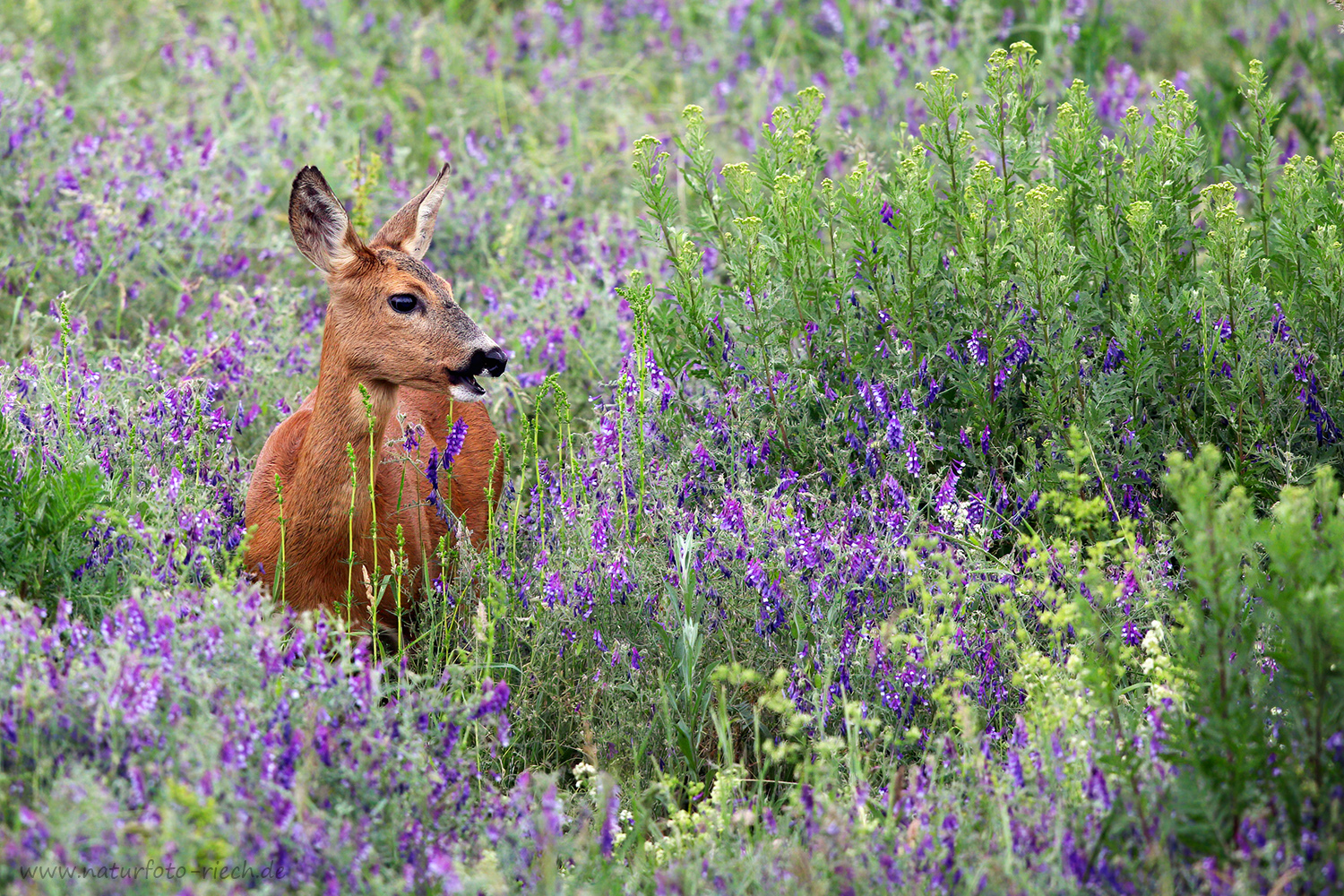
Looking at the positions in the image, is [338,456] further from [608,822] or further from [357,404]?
[608,822]

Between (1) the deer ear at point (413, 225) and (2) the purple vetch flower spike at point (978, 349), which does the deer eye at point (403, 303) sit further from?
(2) the purple vetch flower spike at point (978, 349)

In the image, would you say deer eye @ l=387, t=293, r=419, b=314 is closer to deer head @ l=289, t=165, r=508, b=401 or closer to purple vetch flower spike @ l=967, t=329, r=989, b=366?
deer head @ l=289, t=165, r=508, b=401

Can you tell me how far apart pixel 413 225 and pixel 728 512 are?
1506 mm

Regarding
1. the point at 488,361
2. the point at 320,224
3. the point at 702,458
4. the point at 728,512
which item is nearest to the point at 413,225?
the point at 320,224

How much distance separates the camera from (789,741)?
3.83 m

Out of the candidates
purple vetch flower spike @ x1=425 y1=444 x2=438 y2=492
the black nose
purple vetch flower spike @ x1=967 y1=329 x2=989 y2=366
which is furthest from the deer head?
purple vetch flower spike @ x1=967 y1=329 x2=989 y2=366

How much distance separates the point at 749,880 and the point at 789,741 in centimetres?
101

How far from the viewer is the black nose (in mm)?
4164

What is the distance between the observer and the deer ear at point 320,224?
4.17 meters

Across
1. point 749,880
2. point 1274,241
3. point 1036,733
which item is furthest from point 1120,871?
point 1274,241

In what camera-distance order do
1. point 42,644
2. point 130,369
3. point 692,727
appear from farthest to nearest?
point 130,369
point 692,727
point 42,644

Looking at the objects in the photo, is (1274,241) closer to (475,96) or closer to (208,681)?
(208,681)

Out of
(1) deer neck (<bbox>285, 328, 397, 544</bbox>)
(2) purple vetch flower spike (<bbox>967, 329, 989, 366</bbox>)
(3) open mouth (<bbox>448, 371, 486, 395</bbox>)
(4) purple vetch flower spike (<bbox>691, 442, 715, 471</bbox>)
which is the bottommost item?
(1) deer neck (<bbox>285, 328, 397, 544</bbox>)

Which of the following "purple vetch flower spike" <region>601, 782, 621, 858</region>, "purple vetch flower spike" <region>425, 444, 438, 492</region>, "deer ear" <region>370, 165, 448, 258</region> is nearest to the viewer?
"purple vetch flower spike" <region>601, 782, 621, 858</region>
